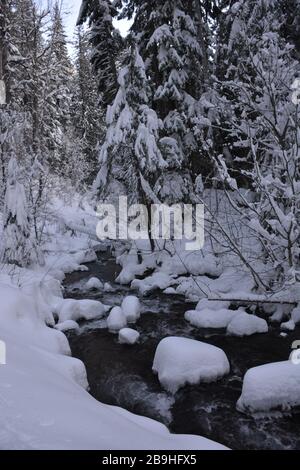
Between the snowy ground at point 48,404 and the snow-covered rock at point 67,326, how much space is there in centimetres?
2

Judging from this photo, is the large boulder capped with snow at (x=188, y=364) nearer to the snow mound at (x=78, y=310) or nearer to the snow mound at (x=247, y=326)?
the snow mound at (x=247, y=326)

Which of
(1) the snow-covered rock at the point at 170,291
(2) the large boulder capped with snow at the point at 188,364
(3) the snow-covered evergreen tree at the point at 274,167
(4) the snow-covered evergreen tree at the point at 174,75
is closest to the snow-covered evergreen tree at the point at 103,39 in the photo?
(4) the snow-covered evergreen tree at the point at 174,75

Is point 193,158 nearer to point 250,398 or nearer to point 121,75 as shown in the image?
point 121,75

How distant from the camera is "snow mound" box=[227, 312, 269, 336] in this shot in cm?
744

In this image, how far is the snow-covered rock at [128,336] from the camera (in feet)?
24.2

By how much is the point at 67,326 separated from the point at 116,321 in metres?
1.00

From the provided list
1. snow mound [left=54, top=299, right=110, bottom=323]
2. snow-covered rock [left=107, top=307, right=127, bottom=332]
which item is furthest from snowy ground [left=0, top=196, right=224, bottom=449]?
snow-covered rock [left=107, top=307, right=127, bottom=332]

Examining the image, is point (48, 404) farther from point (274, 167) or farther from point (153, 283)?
point (153, 283)

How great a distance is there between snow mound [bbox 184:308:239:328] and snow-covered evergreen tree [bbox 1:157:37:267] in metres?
5.96

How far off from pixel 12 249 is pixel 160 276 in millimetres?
4452

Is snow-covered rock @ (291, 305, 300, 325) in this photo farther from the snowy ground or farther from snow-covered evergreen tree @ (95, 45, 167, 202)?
snow-covered evergreen tree @ (95, 45, 167, 202)

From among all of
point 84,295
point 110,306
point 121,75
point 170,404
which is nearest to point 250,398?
point 170,404
